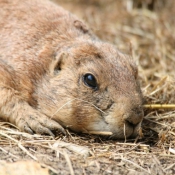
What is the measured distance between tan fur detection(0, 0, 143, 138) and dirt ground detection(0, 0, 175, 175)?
0.21 meters

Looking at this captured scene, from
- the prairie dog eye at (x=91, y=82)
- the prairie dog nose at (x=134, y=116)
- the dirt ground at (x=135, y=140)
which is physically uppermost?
the prairie dog eye at (x=91, y=82)

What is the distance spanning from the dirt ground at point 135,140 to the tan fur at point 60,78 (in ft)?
0.69

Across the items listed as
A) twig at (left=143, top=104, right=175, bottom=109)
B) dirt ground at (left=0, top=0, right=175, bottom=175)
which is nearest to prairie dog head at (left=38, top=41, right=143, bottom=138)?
dirt ground at (left=0, top=0, right=175, bottom=175)

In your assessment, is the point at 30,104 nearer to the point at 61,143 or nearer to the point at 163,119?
the point at 61,143

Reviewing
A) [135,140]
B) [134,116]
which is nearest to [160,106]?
[135,140]

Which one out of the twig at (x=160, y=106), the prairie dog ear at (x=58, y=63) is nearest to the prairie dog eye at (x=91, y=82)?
the prairie dog ear at (x=58, y=63)

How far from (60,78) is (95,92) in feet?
1.88

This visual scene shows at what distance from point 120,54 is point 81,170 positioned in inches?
80.3

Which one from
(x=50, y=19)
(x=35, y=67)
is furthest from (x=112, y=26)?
(x=35, y=67)

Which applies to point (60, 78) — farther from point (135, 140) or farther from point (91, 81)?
point (135, 140)

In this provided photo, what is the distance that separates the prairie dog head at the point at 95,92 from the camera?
221 inches

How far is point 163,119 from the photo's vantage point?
6.94 metres

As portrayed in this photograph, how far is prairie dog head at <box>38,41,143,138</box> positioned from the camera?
18.4 feet

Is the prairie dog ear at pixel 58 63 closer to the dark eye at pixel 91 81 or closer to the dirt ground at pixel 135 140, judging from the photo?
the dark eye at pixel 91 81
